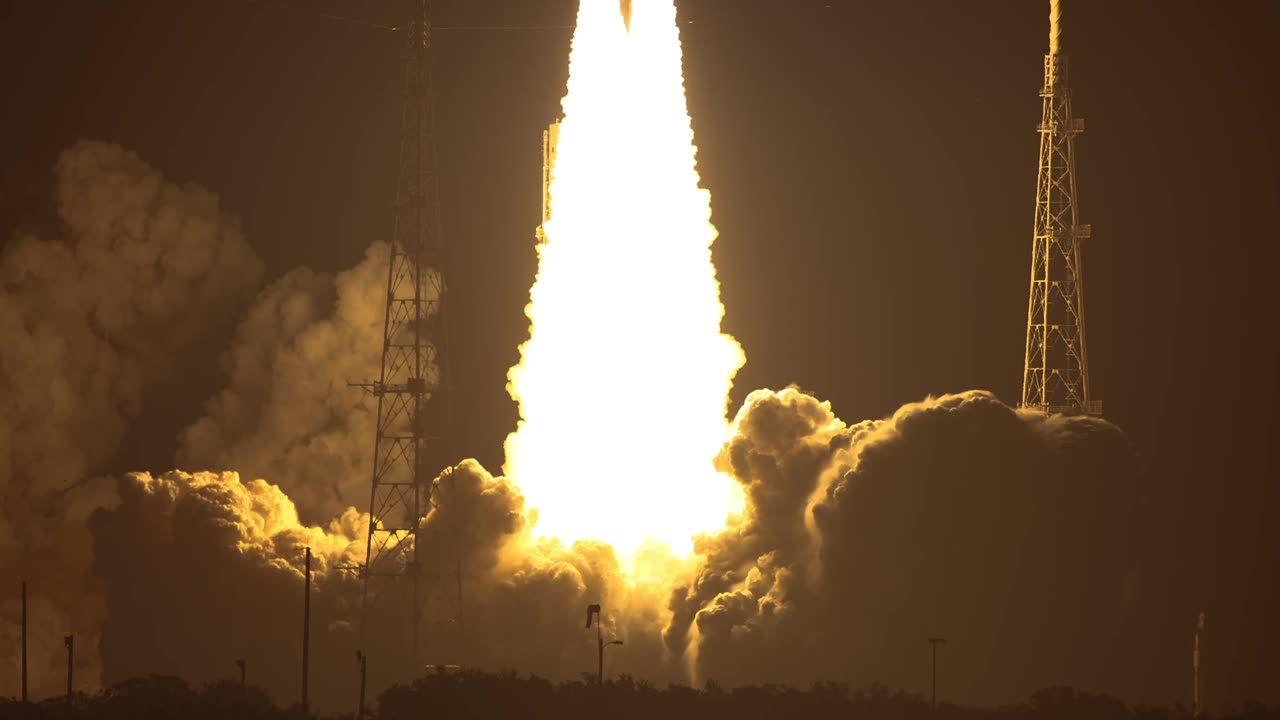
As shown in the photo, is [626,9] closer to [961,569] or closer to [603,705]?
[961,569]

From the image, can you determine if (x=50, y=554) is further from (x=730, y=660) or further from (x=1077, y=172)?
(x=1077, y=172)

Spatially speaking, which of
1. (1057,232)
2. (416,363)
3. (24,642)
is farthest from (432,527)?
(1057,232)

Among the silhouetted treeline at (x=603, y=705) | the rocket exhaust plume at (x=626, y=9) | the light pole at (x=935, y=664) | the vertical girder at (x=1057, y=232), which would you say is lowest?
the silhouetted treeline at (x=603, y=705)

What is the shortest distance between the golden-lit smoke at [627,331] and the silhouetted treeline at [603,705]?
14552mm

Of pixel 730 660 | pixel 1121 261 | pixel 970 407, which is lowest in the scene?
pixel 730 660

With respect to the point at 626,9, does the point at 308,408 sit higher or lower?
lower

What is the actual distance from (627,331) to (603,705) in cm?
2020

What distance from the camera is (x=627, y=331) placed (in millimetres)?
93375

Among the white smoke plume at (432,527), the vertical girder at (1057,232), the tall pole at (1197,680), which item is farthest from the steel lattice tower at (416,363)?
the tall pole at (1197,680)

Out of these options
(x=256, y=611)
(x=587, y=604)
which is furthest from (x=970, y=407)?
(x=256, y=611)

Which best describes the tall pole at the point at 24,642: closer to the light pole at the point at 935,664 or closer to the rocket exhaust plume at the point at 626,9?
the light pole at the point at 935,664

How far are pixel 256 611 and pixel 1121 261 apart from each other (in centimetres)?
3566

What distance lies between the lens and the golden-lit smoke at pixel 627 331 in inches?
3642

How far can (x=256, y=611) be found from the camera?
8794 cm
